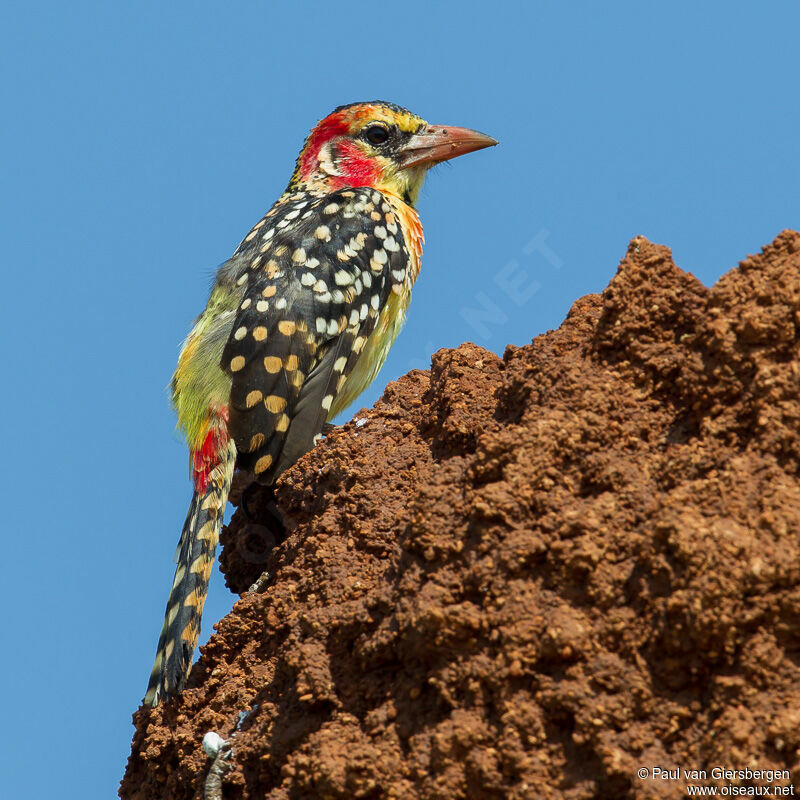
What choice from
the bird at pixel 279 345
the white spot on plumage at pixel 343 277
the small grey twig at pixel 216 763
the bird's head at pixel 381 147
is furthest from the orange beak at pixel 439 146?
the small grey twig at pixel 216 763

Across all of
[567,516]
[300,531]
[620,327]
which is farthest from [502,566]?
[300,531]

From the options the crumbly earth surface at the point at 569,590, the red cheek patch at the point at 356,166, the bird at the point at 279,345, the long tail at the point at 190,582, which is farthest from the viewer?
the red cheek patch at the point at 356,166

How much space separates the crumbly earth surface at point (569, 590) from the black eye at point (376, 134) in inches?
150

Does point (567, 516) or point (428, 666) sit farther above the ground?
point (567, 516)

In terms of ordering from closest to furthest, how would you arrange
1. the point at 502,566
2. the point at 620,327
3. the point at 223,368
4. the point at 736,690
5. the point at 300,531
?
the point at 736,690
the point at 502,566
the point at 620,327
the point at 300,531
the point at 223,368

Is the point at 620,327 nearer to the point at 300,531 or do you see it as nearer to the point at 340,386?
the point at 300,531

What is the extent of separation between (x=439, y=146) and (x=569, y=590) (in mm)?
5000

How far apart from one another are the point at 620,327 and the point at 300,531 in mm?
1639

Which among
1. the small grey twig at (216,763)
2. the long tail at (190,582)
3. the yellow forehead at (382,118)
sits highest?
the yellow forehead at (382,118)

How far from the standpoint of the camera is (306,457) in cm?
495

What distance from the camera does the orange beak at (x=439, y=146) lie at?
7773mm

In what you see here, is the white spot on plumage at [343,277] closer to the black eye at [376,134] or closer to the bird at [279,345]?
the bird at [279,345]

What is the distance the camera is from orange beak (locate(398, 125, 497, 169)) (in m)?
7.77

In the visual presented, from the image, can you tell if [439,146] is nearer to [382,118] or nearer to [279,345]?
[382,118]
